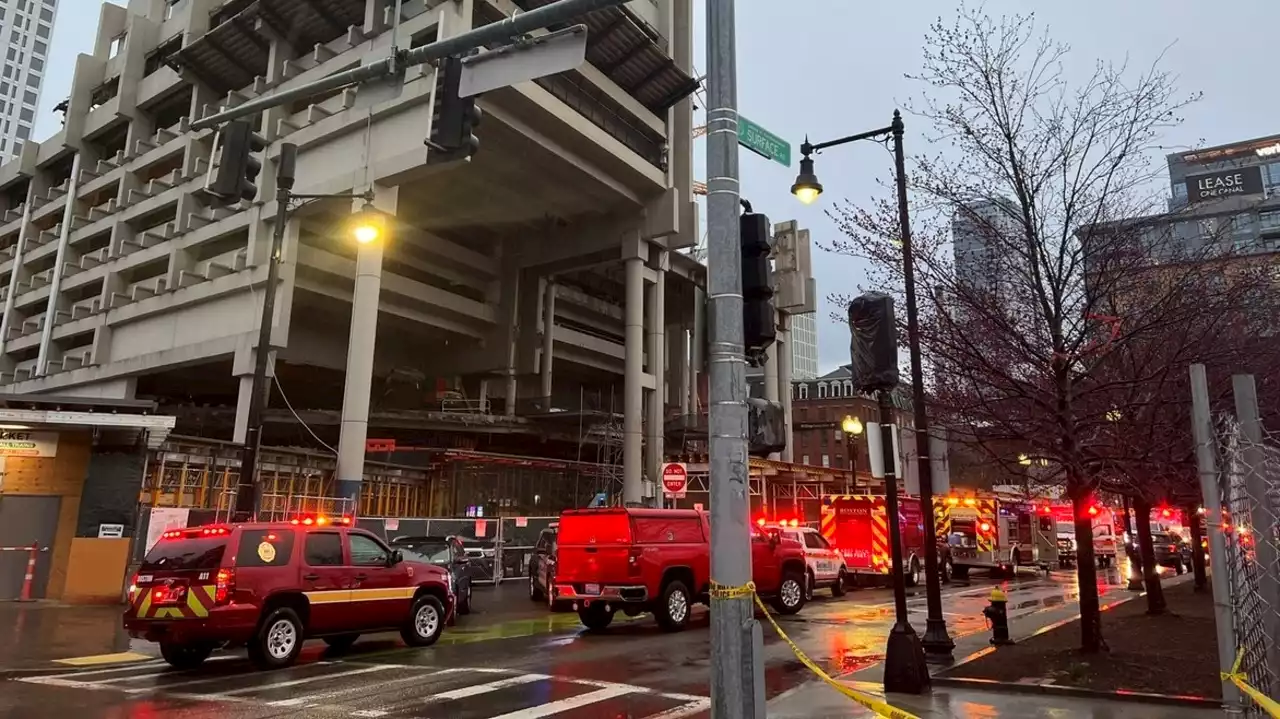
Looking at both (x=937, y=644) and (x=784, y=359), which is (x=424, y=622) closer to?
(x=937, y=644)

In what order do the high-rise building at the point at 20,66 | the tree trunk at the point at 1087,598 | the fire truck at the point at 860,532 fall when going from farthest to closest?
the high-rise building at the point at 20,66 → the fire truck at the point at 860,532 → the tree trunk at the point at 1087,598

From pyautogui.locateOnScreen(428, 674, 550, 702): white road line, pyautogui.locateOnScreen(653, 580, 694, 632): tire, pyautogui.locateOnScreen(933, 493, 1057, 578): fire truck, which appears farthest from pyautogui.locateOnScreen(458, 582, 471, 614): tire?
pyautogui.locateOnScreen(933, 493, 1057, 578): fire truck

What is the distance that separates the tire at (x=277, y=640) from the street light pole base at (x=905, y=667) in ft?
25.4

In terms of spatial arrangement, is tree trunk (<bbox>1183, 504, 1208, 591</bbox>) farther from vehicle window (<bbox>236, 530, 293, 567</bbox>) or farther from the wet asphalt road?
vehicle window (<bbox>236, 530, 293, 567</bbox>)

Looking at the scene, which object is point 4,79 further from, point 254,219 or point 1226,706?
point 1226,706

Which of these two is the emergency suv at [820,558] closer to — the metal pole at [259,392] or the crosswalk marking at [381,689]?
the crosswalk marking at [381,689]

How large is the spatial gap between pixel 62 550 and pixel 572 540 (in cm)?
1385

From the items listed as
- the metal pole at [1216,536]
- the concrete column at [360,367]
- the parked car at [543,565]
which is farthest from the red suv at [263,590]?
the concrete column at [360,367]

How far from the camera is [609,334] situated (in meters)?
56.0

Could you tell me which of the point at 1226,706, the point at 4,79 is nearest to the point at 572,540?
the point at 1226,706

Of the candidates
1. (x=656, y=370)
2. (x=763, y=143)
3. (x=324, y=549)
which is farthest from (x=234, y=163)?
(x=656, y=370)

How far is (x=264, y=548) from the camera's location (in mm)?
11312

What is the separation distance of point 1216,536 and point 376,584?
1134cm

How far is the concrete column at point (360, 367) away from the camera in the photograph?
26984mm
